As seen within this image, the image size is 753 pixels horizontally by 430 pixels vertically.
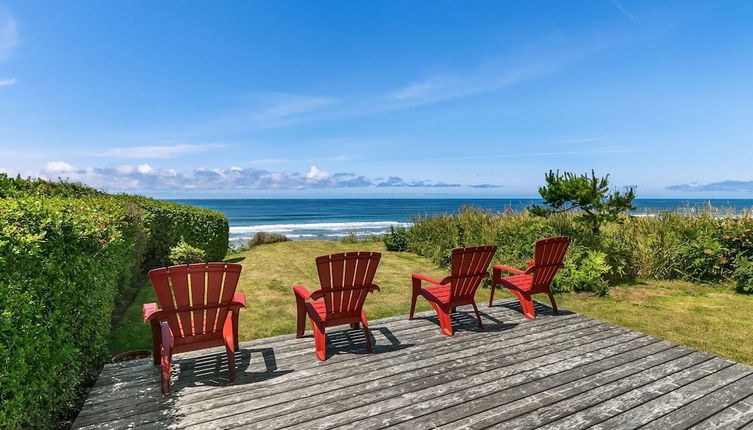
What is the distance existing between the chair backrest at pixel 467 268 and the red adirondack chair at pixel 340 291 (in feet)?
3.34

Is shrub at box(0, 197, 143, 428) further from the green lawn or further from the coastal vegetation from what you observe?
the coastal vegetation

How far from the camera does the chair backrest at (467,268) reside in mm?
4371

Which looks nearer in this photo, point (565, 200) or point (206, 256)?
point (565, 200)

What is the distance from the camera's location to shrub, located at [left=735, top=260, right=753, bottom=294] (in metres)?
7.50

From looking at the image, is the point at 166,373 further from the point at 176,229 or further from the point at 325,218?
the point at 325,218

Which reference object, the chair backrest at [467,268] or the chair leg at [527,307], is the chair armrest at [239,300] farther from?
the chair leg at [527,307]

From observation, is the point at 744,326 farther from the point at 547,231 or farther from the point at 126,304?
the point at 126,304

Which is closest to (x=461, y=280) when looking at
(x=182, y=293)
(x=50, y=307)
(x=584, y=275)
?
(x=182, y=293)

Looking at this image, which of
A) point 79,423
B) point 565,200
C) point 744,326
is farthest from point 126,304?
point 744,326

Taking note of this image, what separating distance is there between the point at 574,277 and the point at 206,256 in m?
9.62

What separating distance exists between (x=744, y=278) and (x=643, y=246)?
1760mm

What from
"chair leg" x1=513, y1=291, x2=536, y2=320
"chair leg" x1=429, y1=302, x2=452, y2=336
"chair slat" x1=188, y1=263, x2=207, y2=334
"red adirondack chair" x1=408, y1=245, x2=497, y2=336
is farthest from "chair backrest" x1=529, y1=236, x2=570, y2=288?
"chair slat" x1=188, y1=263, x2=207, y2=334

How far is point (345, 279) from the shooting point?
3855 millimetres

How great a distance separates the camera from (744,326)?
18.8ft
